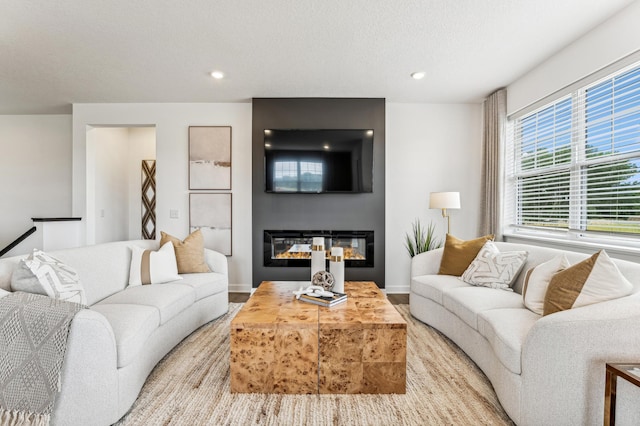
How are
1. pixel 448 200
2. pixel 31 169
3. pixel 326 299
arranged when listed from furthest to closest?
pixel 31 169
pixel 448 200
pixel 326 299

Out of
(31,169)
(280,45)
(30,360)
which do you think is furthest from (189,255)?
(31,169)

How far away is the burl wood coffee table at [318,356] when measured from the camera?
1779 millimetres

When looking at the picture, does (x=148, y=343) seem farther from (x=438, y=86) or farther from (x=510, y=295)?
(x=438, y=86)

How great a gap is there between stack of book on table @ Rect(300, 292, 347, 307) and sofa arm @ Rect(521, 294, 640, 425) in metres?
1.12

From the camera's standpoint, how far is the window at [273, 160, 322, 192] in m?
3.96

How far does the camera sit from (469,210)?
13.9 ft

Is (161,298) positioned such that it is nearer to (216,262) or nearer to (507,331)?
(216,262)

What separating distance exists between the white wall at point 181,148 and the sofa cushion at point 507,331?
3082 mm

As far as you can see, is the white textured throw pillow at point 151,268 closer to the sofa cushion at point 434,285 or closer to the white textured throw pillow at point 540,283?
the sofa cushion at point 434,285

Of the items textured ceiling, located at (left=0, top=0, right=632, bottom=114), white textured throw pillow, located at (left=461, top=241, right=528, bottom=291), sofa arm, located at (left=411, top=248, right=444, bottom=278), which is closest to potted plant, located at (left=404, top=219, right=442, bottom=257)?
sofa arm, located at (left=411, top=248, right=444, bottom=278)

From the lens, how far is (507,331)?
1686 millimetres

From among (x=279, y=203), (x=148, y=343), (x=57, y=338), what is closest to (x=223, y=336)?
(x=148, y=343)

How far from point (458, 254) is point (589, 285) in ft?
4.42

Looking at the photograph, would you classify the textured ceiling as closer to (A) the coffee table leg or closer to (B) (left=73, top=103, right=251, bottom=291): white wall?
(B) (left=73, top=103, right=251, bottom=291): white wall
